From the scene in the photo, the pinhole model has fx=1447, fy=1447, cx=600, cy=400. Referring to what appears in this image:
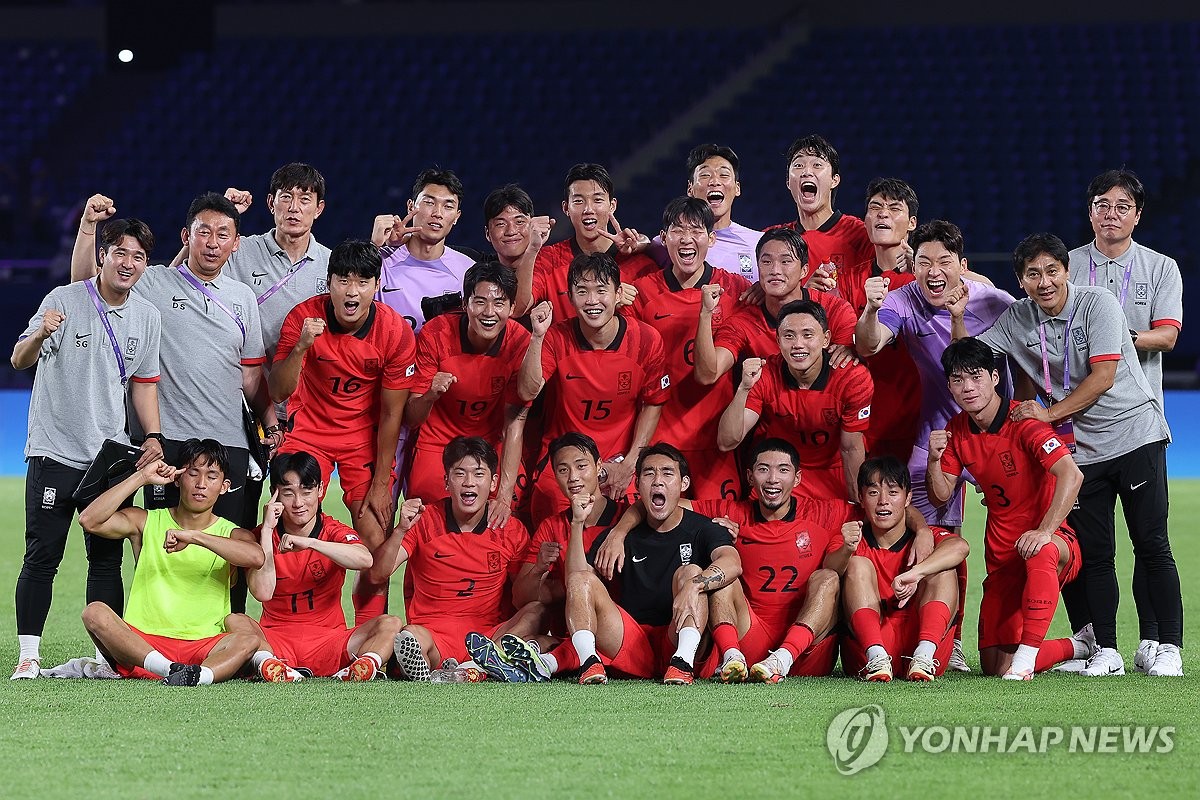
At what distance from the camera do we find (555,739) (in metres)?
4.41

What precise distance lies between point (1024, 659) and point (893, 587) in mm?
576

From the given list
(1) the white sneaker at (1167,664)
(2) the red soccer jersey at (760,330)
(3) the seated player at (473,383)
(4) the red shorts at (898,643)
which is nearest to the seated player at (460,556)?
(3) the seated player at (473,383)

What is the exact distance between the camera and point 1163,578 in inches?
239

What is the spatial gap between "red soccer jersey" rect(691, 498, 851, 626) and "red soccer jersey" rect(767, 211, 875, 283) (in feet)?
4.49

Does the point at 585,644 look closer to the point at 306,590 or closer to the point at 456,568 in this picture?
the point at 456,568

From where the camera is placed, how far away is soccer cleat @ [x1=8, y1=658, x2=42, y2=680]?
5625 millimetres

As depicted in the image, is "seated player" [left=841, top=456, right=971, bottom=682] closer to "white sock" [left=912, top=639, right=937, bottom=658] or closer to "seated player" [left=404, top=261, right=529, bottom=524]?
"white sock" [left=912, top=639, right=937, bottom=658]

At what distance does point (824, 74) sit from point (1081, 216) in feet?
15.9

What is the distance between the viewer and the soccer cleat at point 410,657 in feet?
18.6

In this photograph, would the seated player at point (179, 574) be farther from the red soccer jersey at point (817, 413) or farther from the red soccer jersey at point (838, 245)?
the red soccer jersey at point (838, 245)

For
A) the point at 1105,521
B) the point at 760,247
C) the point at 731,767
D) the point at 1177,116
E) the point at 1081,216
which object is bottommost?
the point at 731,767

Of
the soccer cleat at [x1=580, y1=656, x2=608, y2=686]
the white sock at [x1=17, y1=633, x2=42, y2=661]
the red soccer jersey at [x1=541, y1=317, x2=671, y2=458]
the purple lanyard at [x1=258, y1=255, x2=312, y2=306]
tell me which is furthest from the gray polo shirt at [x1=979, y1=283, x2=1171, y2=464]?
the white sock at [x1=17, y1=633, x2=42, y2=661]

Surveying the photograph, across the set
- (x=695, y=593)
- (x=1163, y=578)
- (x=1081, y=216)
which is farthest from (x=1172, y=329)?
(x=1081, y=216)

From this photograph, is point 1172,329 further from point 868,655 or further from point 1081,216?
point 1081,216
